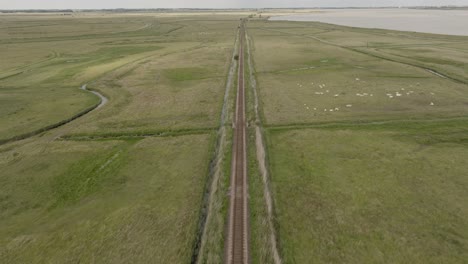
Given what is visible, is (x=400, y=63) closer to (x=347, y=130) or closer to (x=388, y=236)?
(x=347, y=130)

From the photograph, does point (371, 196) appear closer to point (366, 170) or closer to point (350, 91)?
point (366, 170)

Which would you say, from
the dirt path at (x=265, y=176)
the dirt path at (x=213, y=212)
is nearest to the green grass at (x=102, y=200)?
the dirt path at (x=213, y=212)

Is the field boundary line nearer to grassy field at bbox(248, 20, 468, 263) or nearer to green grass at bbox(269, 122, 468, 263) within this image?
grassy field at bbox(248, 20, 468, 263)

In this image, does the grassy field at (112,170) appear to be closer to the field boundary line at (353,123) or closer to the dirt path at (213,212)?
the dirt path at (213,212)

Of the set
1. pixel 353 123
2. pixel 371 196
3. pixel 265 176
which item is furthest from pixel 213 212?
pixel 353 123

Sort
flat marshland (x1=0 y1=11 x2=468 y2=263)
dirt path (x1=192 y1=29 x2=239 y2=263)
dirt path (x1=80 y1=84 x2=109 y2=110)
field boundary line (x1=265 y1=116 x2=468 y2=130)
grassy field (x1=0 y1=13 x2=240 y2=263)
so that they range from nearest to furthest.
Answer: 1. dirt path (x1=192 y1=29 x2=239 y2=263)
2. flat marshland (x1=0 y1=11 x2=468 y2=263)
3. grassy field (x1=0 y1=13 x2=240 y2=263)
4. field boundary line (x1=265 y1=116 x2=468 y2=130)
5. dirt path (x1=80 y1=84 x2=109 y2=110)

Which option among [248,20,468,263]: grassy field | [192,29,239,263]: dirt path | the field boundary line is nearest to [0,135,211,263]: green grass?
[192,29,239,263]: dirt path

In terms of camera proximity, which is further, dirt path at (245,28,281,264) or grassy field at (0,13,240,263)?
grassy field at (0,13,240,263)
